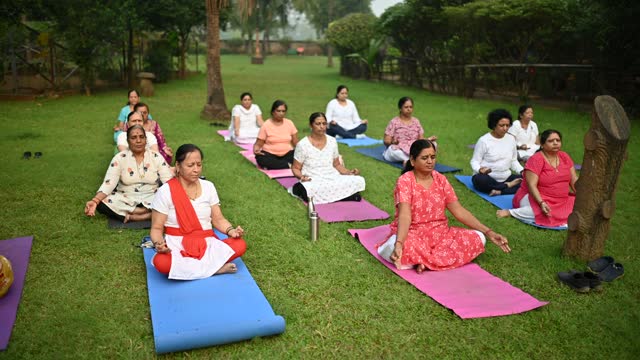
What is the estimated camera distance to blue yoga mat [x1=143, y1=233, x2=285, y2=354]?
3.34m

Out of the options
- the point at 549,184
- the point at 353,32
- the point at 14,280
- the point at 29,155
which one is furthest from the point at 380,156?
the point at 353,32

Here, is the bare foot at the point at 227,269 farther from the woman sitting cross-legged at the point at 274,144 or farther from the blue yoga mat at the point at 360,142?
the blue yoga mat at the point at 360,142

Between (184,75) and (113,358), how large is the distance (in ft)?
75.9

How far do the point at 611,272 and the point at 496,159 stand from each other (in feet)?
9.61

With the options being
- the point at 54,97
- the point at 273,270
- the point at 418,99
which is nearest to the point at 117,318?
the point at 273,270

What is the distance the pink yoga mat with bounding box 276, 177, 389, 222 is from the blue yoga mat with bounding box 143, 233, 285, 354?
70.5 inches

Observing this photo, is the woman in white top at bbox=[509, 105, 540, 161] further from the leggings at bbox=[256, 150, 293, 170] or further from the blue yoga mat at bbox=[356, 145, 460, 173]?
the leggings at bbox=[256, 150, 293, 170]

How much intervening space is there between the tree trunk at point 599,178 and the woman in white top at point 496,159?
2.21 meters

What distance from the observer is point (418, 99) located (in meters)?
18.5

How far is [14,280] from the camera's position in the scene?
4.23 m

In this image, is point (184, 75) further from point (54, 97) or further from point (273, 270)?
point (273, 270)

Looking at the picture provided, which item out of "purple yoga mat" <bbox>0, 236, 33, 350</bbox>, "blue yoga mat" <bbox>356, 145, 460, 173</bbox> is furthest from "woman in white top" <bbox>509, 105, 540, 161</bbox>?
"purple yoga mat" <bbox>0, 236, 33, 350</bbox>

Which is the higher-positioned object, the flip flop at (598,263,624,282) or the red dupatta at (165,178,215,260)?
the red dupatta at (165,178,215,260)

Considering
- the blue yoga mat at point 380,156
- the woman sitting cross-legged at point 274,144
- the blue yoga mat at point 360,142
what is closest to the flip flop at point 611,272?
the blue yoga mat at point 380,156
